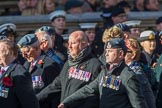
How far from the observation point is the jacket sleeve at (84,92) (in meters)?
9.16

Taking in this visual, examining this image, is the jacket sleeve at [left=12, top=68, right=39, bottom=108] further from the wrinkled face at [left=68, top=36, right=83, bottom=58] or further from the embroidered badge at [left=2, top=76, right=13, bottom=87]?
the wrinkled face at [left=68, top=36, right=83, bottom=58]

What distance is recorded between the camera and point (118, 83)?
8789 mm

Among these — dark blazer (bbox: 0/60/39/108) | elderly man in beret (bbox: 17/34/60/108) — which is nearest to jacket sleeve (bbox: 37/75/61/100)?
elderly man in beret (bbox: 17/34/60/108)

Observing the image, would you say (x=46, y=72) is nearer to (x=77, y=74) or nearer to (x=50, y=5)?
(x=77, y=74)

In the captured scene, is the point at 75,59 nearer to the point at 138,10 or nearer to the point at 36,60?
the point at 36,60

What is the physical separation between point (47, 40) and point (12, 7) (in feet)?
17.4

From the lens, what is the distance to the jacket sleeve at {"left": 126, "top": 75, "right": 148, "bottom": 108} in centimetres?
866

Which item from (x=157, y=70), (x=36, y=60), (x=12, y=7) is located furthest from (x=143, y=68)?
(x=12, y=7)

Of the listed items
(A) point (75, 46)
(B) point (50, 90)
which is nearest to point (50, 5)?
(B) point (50, 90)

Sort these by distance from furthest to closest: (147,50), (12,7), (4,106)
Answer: (12,7), (147,50), (4,106)

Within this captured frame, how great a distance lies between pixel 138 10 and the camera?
15.0m

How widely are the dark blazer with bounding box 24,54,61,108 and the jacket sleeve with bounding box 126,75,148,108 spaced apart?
1690mm

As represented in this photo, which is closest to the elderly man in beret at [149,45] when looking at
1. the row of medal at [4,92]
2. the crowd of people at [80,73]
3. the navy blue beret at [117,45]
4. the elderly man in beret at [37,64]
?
the crowd of people at [80,73]

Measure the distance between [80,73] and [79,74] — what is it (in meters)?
0.02
